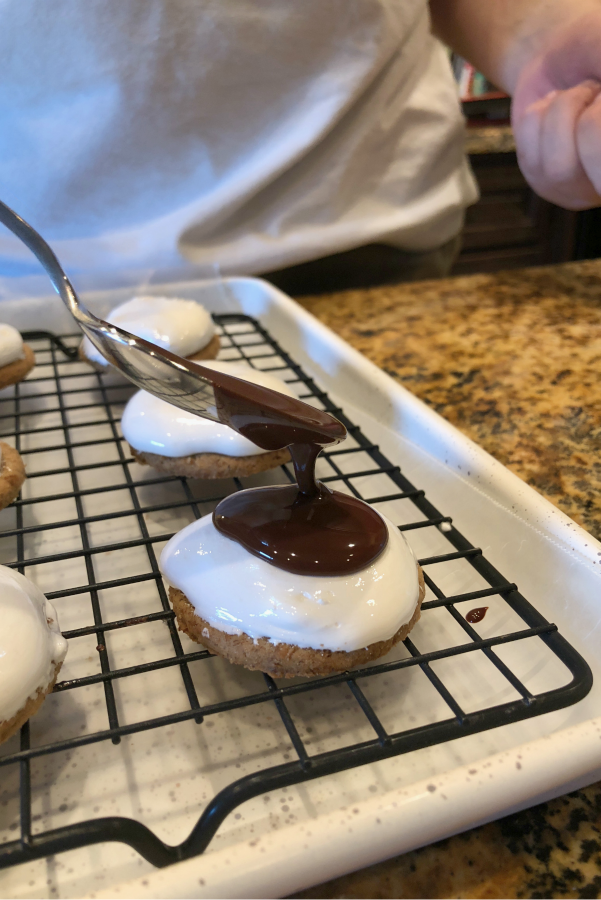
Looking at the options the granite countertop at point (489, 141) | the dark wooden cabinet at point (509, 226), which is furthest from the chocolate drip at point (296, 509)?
the granite countertop at point (489, 141)

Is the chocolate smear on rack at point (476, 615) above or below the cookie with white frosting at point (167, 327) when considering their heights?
below

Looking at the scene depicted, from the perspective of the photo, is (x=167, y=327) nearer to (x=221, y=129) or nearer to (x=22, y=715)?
(x=221, y=129)

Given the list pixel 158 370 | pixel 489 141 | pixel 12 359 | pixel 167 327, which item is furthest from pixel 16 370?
pixel 489 141

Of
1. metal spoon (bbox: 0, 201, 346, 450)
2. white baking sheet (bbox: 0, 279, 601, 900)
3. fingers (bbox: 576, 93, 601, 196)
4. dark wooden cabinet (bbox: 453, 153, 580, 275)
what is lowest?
dark wooden cabinet (bbox: 453, 153, 580, 275)

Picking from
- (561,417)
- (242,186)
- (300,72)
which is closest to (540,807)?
(561,417)

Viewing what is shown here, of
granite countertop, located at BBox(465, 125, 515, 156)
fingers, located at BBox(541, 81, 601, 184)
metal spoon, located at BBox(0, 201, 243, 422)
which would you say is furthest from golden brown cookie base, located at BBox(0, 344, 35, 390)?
granite countertop, located at BBox(465, 125, 515, 156)

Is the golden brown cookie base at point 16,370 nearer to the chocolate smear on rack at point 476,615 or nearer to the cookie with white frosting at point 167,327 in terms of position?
the cookie with white frosting at point 167,327

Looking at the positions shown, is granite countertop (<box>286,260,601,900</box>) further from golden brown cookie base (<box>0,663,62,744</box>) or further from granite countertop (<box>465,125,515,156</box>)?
granite countertop (<box>465,125,515,156</box>)
